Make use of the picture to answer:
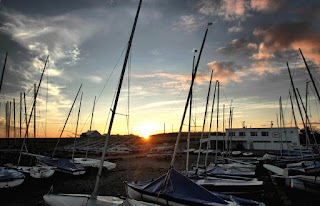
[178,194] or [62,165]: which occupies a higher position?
[178,194]

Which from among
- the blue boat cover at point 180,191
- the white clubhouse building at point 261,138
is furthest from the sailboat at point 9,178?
the white clubhouse building at point 261,138

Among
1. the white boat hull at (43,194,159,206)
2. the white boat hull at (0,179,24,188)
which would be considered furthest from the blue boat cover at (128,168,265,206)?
the white boat hull at (0,179,24,188)

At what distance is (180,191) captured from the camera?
11773mm

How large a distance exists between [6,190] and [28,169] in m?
4.76

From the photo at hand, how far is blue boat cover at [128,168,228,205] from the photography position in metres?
11.0

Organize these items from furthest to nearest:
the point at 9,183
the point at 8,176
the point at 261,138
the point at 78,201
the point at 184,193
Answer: the point at 261,138, the point at 8,176, the point at 9,183, the point at 184,193, the point at 78,201

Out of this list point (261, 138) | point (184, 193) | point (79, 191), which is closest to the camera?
point (184, 193)

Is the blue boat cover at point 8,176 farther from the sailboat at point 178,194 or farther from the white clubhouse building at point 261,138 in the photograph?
the white clubhouse building at point 261,138

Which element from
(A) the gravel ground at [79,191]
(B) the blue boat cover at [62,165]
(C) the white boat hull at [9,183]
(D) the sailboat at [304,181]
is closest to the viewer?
(A) the gravel ground at [79,191]

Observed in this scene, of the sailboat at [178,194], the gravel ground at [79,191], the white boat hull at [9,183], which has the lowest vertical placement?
the gravel ground at [79,191]

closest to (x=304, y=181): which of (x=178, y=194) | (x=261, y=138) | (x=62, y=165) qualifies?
(x=178, y=194)

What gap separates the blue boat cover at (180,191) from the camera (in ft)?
35.9

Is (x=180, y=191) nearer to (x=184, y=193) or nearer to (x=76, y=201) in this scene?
(x=184, y=193)

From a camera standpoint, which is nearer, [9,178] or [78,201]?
[78,201]
